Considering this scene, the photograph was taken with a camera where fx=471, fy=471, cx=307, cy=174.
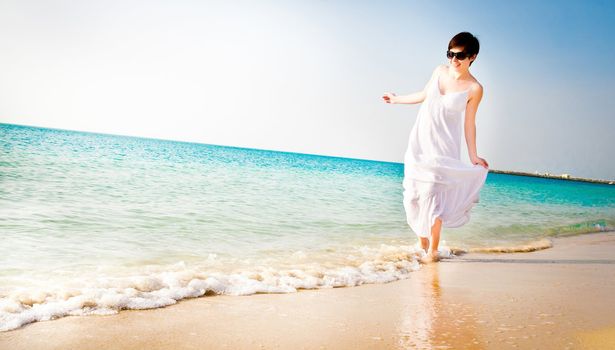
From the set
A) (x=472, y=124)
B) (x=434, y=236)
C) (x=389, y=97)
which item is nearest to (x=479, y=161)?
(x=472, y=124)

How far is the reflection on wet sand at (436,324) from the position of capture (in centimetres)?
234

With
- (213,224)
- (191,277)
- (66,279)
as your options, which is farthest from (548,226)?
(66,279)

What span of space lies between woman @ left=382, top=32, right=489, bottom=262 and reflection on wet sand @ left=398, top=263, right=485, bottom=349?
162 cm

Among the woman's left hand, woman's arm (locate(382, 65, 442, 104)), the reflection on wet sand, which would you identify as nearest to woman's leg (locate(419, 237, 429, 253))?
the woman's left hand

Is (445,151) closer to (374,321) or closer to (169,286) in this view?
(374,321)

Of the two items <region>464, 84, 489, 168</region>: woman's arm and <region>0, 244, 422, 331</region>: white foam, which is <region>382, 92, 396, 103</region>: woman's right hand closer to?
<region>464, 84, 489, 168</region>: woman's arm

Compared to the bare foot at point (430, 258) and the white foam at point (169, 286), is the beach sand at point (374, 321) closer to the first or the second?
the white foam at point (169, 286)

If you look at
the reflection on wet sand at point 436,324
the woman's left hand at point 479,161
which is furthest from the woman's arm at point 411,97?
the reflection on wet sand at point 436,324

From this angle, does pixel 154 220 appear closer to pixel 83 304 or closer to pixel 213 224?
pixel 213 224

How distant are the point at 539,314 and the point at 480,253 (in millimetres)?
3211

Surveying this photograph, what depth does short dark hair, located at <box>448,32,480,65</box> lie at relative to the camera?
15.4 ft

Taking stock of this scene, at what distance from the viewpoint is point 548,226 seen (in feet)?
34.4

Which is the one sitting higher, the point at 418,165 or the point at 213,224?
the point at 418,165

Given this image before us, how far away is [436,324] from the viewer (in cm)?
267
